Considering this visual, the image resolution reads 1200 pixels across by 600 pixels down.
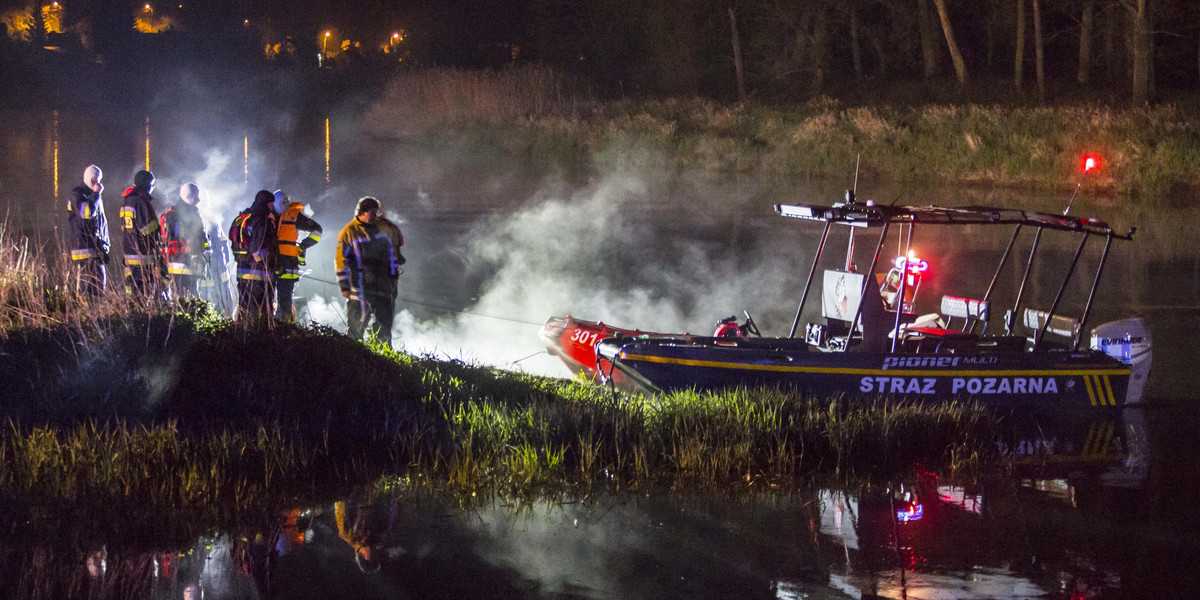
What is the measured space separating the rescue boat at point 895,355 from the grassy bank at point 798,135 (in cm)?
1776

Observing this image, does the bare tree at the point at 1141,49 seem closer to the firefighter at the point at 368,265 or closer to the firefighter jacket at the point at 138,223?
the firefighter at the point at 368,265

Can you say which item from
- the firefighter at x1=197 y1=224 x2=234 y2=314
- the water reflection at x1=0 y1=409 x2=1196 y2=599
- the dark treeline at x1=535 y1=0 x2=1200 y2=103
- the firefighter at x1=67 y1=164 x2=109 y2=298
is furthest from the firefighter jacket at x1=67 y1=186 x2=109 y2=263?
the dark treeline at x1=535 y1=0 x2=1200 y2=103

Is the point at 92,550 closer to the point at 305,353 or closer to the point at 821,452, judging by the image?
the point at 305,353

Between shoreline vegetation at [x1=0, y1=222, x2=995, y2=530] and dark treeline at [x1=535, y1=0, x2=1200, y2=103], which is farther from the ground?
dark treeline at [x1=535, y1=0, x2=1200, y2=103]

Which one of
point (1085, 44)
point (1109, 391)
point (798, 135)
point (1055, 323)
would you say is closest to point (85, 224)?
point (1055, 323)

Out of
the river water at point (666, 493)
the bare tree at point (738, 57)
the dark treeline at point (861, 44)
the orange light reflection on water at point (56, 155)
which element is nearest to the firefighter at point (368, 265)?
the river water at point (666, 493)

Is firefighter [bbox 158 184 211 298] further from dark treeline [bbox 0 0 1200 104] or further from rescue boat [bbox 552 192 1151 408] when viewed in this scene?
dark treeline [bbox 0 0 1200 104]

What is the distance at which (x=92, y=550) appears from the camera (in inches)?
268

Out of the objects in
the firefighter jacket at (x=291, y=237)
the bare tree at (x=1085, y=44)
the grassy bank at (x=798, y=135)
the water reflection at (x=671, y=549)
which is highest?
the bare tree at (x=1085, y=44)

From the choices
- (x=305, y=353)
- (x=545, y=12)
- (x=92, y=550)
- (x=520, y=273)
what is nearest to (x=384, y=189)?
(x=520, y=273)

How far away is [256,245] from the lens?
455 inches

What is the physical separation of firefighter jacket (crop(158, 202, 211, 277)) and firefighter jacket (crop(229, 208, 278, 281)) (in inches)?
31.1

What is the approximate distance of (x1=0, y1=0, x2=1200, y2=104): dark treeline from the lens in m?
43.9

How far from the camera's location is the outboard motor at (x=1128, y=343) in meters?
11.5
